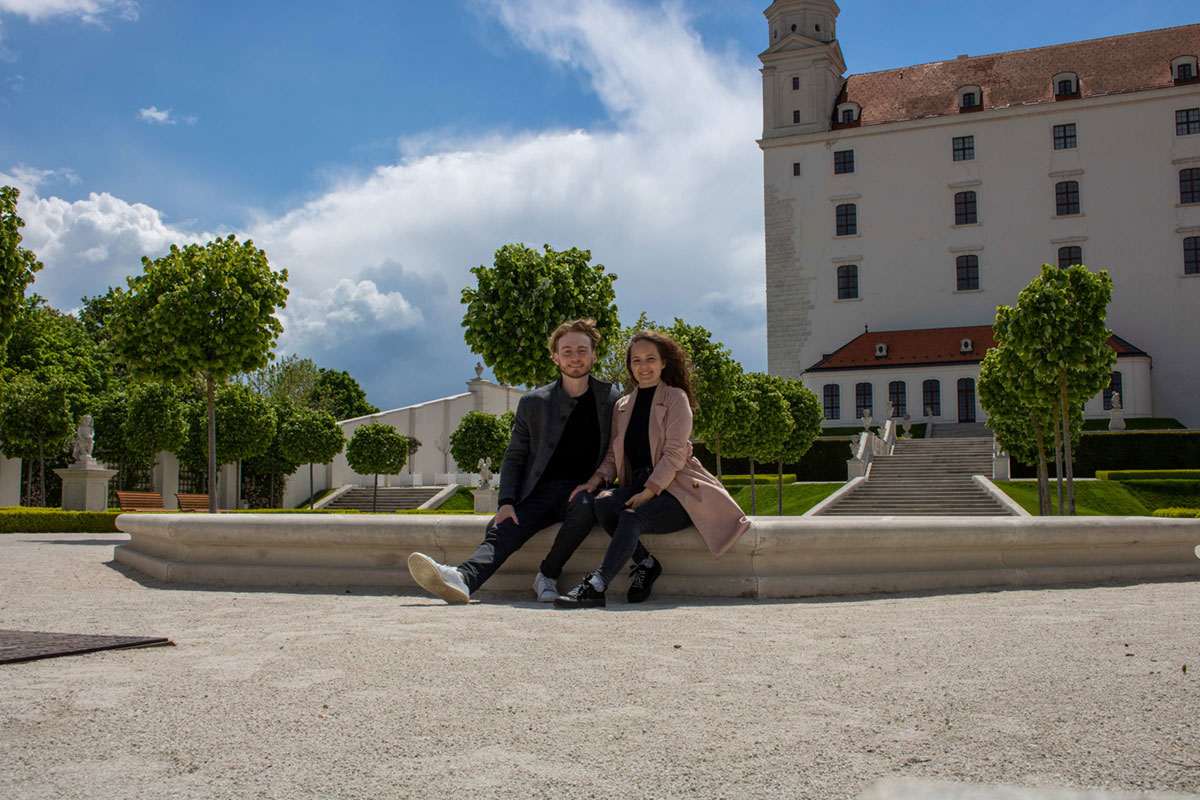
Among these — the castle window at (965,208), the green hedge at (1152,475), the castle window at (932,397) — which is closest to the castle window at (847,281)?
the castle window at (965,208)

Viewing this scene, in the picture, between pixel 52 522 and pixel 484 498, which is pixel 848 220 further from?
pixel 52 522

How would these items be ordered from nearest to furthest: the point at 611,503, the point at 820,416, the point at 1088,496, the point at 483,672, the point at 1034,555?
the point at 483,672 → the point at 611,503 → the point at 1034,555 → the point at 1088,496 → the point at 820,416

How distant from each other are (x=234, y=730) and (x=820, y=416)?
31265 mm

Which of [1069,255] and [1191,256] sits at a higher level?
[1069,255]

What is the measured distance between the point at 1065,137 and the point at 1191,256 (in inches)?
319

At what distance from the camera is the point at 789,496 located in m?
31.2

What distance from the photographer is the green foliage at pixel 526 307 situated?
1545cm

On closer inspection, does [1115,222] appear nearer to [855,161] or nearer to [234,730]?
[855,161]

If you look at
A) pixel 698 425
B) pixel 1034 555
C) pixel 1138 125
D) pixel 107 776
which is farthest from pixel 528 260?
pixel 1138 125

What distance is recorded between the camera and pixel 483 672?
3.41 meters

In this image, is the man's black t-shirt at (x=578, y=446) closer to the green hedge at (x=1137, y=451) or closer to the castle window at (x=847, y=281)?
the green hedge at (x=1137, y=451)

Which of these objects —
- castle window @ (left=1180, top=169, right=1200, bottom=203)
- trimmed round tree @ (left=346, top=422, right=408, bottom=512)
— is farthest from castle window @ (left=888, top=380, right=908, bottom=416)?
trimmed round tree @ (left=346, top=422, right=408, bottom=512)

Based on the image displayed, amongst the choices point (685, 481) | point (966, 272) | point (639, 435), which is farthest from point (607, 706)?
point (966, 272)

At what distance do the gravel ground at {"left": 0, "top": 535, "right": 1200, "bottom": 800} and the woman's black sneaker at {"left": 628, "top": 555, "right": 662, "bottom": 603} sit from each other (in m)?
0.58
